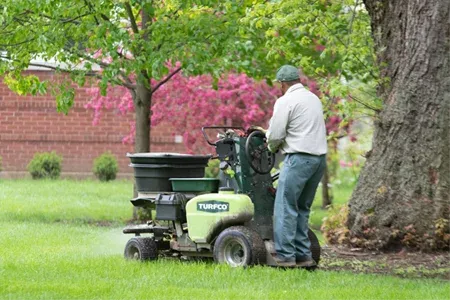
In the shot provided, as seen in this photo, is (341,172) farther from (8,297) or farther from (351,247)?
(8,297)

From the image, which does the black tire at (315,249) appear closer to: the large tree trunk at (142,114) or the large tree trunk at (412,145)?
the large tree trunk at (412,145)

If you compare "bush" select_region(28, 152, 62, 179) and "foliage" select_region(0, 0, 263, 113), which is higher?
"foliage" select_region(0, 0, 263, 113)

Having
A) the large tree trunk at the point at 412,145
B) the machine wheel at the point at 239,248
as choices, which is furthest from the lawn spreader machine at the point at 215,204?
the large tree trunk at the point at 412,145

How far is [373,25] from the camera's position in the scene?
13.8 m

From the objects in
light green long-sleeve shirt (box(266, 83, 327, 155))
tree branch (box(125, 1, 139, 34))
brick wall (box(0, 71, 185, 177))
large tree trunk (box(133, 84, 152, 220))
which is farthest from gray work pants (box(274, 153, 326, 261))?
brick wall (box(0, 71, 185, 177))

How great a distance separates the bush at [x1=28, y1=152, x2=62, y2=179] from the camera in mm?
27812

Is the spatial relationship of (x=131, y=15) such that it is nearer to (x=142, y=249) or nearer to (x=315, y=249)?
(x=142, y=249)

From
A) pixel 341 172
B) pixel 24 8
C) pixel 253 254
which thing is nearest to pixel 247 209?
pixel 253 254

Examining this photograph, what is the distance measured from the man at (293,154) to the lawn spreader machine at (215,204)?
232 mm

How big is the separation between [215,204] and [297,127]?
1179 millimetres

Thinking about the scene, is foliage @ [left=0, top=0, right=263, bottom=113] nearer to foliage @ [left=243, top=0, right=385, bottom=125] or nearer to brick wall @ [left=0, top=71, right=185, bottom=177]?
foliage @ [left=243, top=0, right=385, bottom=125]

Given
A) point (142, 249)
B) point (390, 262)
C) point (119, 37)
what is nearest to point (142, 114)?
point (119, 37)

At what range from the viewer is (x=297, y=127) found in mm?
11320

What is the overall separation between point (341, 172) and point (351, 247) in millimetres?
21068
